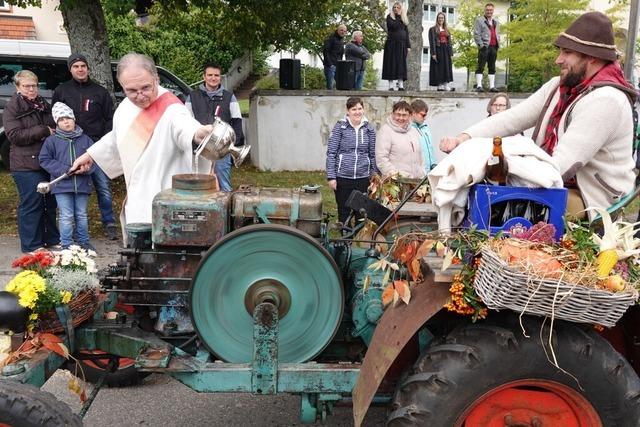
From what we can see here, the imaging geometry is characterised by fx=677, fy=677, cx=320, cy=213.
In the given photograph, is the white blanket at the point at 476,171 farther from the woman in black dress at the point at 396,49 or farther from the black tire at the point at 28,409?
the woman in black dress at the point at 396,49

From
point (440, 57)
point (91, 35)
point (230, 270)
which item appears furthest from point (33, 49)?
point (230, 270)

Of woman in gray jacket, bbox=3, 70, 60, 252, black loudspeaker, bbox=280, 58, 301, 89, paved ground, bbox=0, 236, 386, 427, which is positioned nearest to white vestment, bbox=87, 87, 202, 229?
paved ground, bbox=0, 236, 386, 427

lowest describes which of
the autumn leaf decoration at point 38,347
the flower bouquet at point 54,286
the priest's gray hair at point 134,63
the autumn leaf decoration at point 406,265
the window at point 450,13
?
the autumn leaf decoration at point 38,347

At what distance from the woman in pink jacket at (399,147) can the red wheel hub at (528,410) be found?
12.7 feet

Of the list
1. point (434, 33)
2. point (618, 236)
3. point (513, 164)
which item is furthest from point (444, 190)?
point (434, 33)

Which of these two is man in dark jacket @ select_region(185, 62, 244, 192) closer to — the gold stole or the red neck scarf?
the gold stole

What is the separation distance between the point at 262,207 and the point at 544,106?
4.99 ft

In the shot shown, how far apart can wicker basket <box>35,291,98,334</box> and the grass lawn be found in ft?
15.5

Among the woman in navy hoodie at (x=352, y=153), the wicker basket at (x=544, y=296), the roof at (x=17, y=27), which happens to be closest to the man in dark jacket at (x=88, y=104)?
the woman in navy hoodie at (x=352, y=153)

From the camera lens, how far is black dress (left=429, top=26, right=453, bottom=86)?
599 inches

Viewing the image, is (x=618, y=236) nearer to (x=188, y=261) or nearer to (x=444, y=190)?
(x=444, y=190)

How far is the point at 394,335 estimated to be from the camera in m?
2.77

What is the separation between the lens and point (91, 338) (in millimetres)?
3369

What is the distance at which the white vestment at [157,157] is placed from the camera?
12.2 feet
